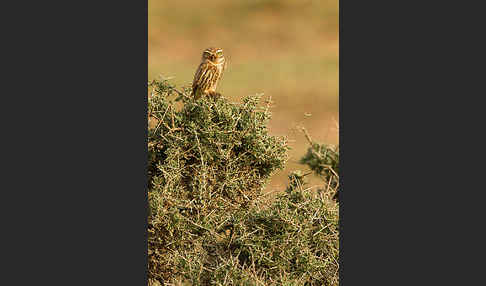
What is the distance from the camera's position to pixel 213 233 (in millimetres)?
4996

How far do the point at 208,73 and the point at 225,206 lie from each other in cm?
118

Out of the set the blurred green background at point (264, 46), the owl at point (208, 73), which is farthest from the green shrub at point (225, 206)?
the blurred green background at point (264, 46)

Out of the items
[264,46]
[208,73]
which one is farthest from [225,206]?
[264,46]

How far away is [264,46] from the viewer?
17.7m

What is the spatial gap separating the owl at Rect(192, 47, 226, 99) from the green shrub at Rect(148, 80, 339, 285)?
1.03ft

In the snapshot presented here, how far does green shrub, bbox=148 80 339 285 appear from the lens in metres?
4.95

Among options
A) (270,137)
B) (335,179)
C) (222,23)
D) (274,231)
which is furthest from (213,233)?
(222,23)

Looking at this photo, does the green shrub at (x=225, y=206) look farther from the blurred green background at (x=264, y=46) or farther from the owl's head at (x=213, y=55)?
the blurred green background at (x=264, y=46)

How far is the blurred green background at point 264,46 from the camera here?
1467cm

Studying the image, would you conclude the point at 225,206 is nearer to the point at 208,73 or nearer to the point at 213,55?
the point at 208,73

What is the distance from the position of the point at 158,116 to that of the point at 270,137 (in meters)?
0.80

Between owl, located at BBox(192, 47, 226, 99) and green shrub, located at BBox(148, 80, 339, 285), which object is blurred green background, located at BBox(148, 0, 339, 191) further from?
green shrub, located at BBox(148, 80, 339, 285)

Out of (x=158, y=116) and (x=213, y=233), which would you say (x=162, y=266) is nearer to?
(x=213, y=233)

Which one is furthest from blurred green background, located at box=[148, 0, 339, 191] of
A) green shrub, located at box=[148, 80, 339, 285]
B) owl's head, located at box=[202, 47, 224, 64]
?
green shrub, located at box=[148, 80, 339, 285]
